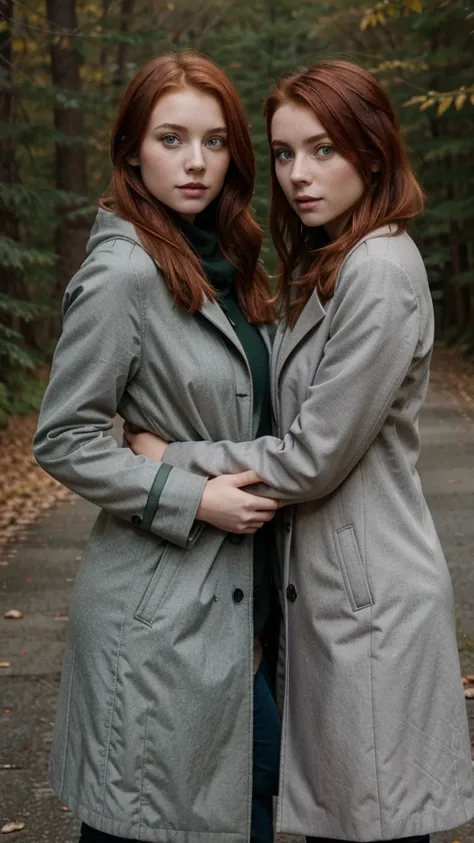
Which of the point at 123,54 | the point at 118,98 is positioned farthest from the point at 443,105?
the point at 123,54

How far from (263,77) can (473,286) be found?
7.65m

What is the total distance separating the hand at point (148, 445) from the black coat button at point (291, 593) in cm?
47

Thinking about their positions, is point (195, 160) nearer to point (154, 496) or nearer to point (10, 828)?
point (154, 496)

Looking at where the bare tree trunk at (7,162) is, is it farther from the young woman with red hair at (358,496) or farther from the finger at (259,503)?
the finger at (259,503)

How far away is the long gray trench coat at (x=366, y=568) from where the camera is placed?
270 cm

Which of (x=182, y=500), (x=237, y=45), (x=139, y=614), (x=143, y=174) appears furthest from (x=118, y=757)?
(x=237, y=45)

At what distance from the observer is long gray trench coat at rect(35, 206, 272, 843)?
2814 mm

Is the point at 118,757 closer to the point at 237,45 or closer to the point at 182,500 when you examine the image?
the point at 182,500

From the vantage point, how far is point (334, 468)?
271 cm

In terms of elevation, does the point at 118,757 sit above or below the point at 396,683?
below

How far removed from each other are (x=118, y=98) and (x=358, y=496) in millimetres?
18035

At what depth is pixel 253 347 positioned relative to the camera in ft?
10.2

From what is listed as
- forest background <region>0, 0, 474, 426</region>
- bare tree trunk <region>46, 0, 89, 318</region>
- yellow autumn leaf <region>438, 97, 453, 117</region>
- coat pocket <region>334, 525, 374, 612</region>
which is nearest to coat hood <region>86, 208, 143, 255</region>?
coat pocket <region>334, 525, 374, 612</region>

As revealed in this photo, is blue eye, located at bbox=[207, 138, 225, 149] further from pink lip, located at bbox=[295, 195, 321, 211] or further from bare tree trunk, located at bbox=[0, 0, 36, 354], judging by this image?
bare tree trunk, located at bbox=[0, 0, 36, 354]
